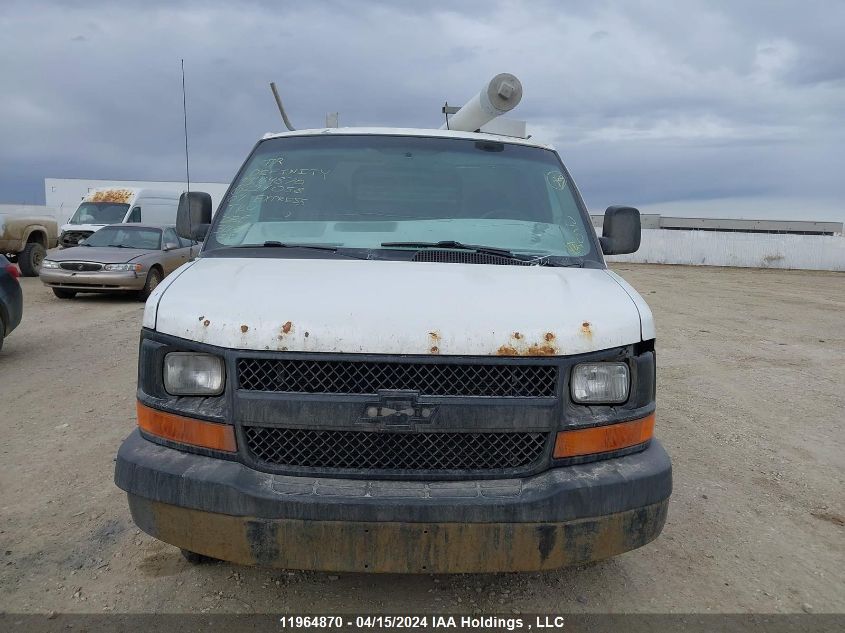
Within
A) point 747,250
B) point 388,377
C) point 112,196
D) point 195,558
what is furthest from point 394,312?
point 747,250

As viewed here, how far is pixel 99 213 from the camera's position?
1812 cm

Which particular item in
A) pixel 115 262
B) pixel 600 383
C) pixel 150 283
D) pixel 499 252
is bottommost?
pixel 150 283

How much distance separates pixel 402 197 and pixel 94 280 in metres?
10.2

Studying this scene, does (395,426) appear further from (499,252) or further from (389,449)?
(499,252)

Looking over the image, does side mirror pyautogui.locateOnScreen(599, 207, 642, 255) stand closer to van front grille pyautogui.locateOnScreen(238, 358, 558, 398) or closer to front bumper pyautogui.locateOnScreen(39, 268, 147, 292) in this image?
van front grille pyautogui.locateOnScreen(238, 358, 558, 398)

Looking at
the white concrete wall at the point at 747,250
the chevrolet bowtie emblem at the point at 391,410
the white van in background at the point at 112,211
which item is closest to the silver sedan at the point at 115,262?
the white van in background at the point at 112,211

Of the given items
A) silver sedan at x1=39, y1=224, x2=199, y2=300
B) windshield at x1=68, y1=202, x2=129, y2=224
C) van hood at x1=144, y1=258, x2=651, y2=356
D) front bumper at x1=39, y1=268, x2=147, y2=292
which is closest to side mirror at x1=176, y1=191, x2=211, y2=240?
van hood at x1=144, y1=258, x2=651, y2=356

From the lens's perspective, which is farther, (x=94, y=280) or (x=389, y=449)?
(x=94, y=280)

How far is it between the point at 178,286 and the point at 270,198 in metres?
1.07

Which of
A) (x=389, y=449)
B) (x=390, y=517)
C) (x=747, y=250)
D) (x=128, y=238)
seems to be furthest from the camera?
(x=747, y=250)

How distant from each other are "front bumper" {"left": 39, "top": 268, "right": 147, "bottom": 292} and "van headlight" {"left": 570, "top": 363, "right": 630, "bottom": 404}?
444 inches

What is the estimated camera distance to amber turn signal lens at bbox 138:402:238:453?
95.7 inches

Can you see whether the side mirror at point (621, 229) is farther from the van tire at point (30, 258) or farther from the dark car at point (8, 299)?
the van tire at point (30, 258)

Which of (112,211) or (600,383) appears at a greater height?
(112,211)
